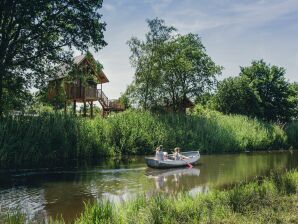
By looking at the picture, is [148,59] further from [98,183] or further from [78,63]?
[98,183]

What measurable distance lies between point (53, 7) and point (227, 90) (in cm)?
2900

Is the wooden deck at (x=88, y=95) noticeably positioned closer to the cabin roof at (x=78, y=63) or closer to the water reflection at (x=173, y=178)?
the cabin roof at (x=78, y=63)

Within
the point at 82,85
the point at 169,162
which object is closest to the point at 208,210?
the point at 169,162

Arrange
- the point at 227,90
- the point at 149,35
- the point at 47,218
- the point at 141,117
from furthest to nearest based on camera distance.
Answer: the point at 227,90
the point at 149,35
the point at 141,117
the point at 47,218

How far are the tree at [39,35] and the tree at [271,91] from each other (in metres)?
29.3

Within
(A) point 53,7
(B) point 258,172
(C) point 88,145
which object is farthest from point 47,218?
(A) point 53,7

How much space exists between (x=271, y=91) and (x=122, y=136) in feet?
97.7

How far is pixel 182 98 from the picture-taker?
5775 centimetres

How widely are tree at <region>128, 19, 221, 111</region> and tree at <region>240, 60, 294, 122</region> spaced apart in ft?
18.7

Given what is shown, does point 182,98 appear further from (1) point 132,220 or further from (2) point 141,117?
(1) point 132,220

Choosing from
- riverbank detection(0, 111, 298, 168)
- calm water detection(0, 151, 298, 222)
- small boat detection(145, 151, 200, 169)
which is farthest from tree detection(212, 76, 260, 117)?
small boat detection(145, 151, 200, 169)

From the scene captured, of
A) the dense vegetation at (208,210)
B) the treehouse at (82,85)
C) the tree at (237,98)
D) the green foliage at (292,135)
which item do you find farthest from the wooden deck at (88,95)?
the dense vegetation at (208,210)

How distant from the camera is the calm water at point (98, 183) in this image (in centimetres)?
1550

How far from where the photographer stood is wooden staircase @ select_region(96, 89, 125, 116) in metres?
52.6
